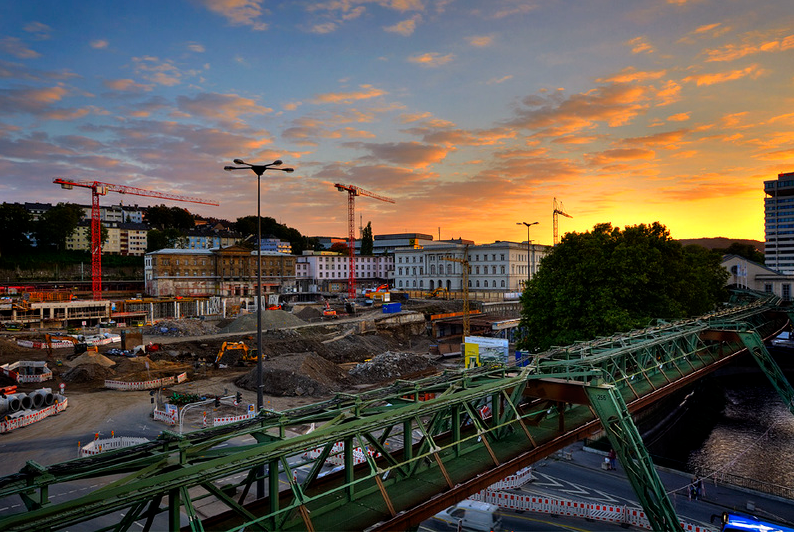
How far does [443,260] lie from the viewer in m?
123

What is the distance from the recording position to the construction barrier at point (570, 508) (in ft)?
70.6

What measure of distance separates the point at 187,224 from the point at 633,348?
567 ft

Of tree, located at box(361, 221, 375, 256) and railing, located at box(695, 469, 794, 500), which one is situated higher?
tree, located at box(361, 221, 375, 256)

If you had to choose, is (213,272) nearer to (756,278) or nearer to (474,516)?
(474,516)

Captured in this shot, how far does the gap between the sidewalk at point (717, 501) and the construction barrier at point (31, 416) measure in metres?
38.2

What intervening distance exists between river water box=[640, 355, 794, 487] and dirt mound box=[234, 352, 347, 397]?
27.4m

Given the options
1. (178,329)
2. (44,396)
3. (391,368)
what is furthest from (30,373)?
(391,368)

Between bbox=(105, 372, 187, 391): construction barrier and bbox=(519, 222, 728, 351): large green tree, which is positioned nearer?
bbox=(519, 222, 728, 351): large green tree

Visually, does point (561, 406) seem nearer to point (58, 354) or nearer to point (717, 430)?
point (717, 430)

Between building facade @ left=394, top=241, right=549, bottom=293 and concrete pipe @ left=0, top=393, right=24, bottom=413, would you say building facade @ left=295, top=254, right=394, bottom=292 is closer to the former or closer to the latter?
building facade @ left=394, top=241, right=549, bottom=293

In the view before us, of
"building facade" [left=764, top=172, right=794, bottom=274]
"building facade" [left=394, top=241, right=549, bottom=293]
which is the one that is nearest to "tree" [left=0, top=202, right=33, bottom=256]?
"building facade" [left=394, top=241, right=549, bottom=293]

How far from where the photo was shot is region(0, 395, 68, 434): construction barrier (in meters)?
31.5

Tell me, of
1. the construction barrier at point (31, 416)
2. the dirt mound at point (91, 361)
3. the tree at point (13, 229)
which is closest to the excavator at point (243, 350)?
the dirt mound at point (91, 361)

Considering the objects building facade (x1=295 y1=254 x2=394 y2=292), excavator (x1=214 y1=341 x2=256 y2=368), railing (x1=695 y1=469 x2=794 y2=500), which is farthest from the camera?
building facade (x1=295 y1=254 x2=394 y2=292)
